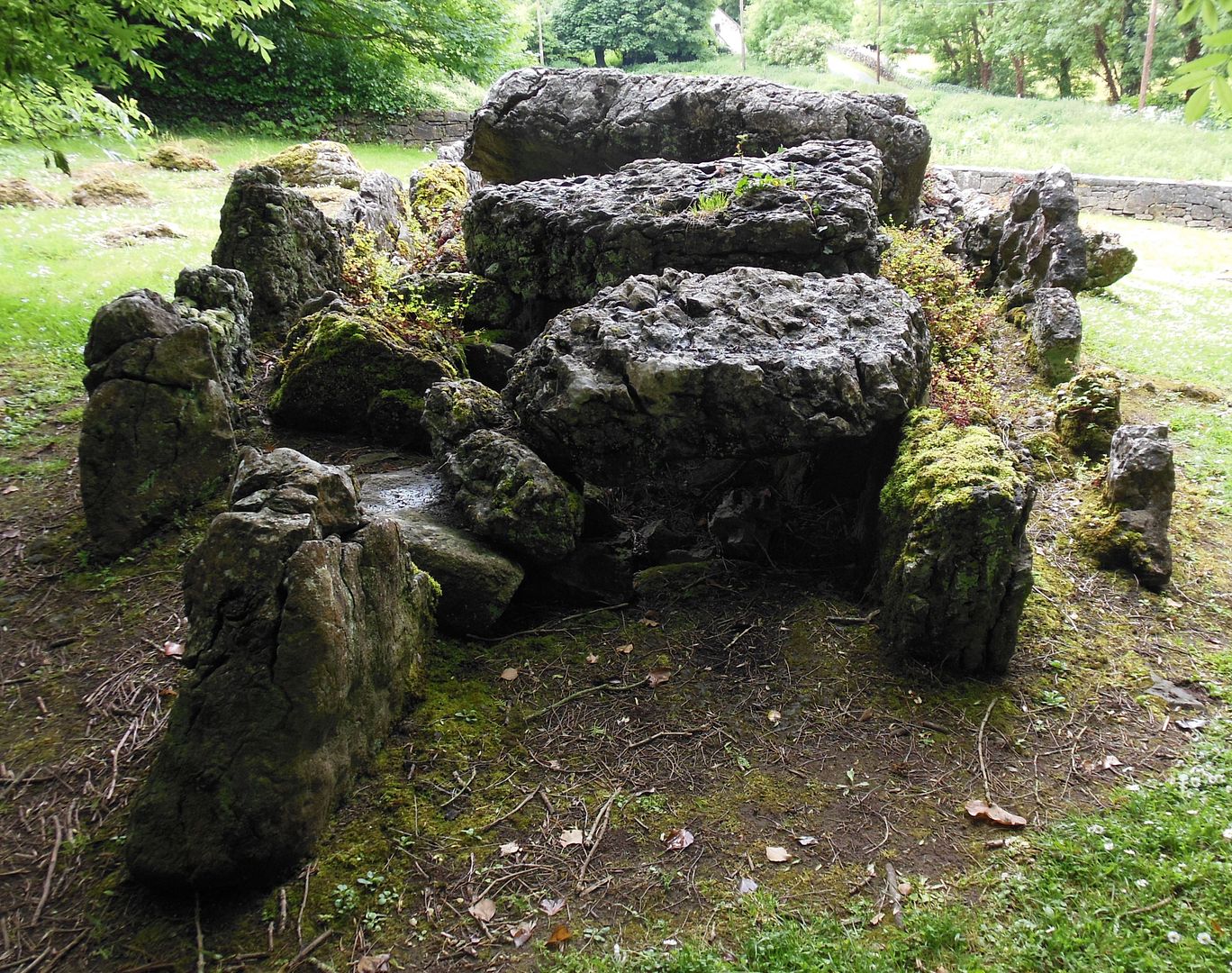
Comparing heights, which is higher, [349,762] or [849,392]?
[849,392]

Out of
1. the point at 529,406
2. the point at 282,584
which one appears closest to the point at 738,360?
the point at 529,406

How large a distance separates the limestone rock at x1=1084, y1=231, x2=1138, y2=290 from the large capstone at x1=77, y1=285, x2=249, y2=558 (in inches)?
488

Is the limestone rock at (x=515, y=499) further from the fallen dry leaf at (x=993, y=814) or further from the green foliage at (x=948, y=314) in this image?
the green foliage at (x=948, y=314)

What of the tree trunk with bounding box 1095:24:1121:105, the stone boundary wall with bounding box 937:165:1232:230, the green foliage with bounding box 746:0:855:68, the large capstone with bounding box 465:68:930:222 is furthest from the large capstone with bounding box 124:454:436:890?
the green foliage with bounding box 746:0:855:68

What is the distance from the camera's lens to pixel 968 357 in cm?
783

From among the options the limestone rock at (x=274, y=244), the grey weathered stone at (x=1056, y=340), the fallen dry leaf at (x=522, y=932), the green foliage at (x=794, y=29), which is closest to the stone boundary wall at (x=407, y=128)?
the green foliage at (x=794, y=29)

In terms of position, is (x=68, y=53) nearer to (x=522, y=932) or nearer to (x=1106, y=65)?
(x=522, y=932)

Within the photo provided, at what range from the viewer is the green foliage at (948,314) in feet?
22.1

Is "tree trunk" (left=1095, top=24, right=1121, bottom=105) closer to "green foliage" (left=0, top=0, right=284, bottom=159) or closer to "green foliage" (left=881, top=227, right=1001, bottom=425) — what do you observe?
"green foliage" (left=881, top=227, right=1001, bottom=425)

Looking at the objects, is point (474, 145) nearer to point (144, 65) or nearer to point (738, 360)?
point (144, 65)

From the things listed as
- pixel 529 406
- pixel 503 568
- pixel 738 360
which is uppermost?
pixel 738 360

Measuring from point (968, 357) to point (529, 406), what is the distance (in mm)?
5127

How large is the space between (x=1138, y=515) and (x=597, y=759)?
4.44 m

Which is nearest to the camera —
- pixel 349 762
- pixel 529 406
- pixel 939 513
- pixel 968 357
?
pixel 349 762
